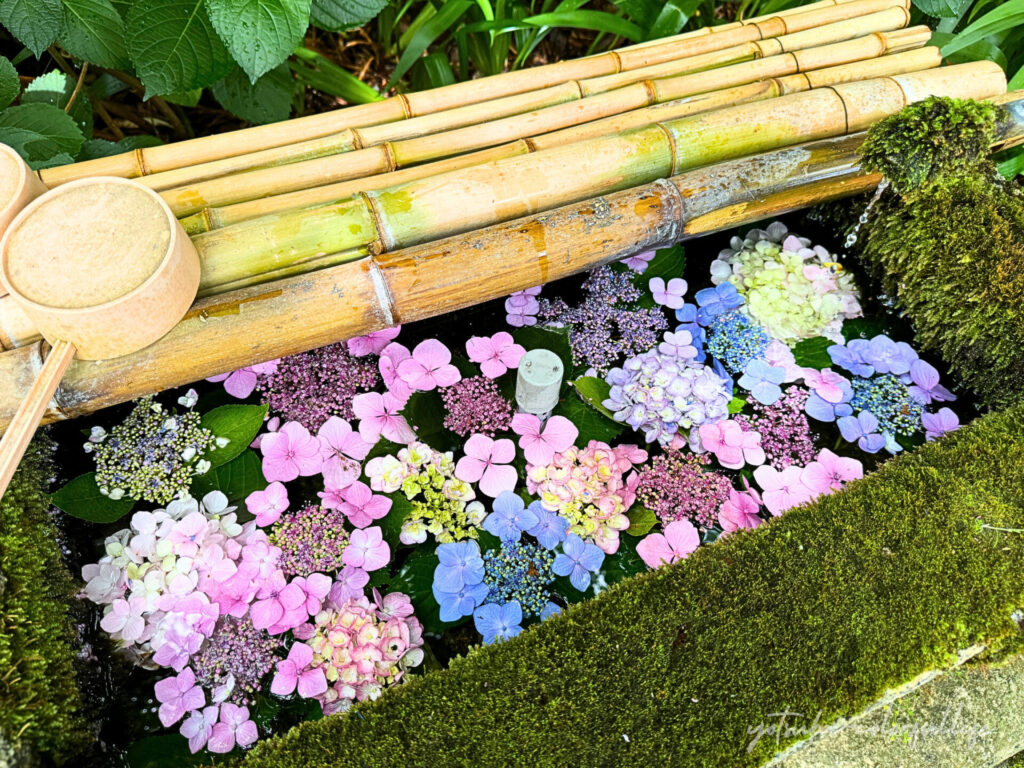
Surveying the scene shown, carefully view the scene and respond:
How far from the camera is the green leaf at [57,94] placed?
7.15 ft

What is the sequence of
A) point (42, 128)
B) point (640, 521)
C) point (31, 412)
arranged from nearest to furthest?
point (31, 412)
point (640, 521)
point (42, 128)

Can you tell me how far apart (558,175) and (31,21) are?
60.8 inches

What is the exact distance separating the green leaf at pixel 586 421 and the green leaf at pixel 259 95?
1.54 m

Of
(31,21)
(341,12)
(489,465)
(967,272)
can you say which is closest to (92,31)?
(31,21)

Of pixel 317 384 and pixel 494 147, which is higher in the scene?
pixel 494 147

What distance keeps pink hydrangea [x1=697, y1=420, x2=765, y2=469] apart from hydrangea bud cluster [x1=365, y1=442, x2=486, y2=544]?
0.70 meters

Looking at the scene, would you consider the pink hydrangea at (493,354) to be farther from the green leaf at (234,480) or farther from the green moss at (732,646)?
the green moss at (732,646)

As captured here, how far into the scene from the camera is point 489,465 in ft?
6.27

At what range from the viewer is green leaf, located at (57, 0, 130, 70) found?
6.43 ft

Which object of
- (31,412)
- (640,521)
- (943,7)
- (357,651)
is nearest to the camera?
(31,412)

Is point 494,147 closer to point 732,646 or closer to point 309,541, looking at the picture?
point 309,541

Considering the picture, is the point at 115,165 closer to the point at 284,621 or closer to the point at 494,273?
the point at 494,273

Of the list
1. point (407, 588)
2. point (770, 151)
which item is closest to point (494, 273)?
point (407, 588)

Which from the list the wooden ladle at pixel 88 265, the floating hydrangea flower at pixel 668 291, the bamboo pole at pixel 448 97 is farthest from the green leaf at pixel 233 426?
the floating hydrangea flower at pixel 668 291
